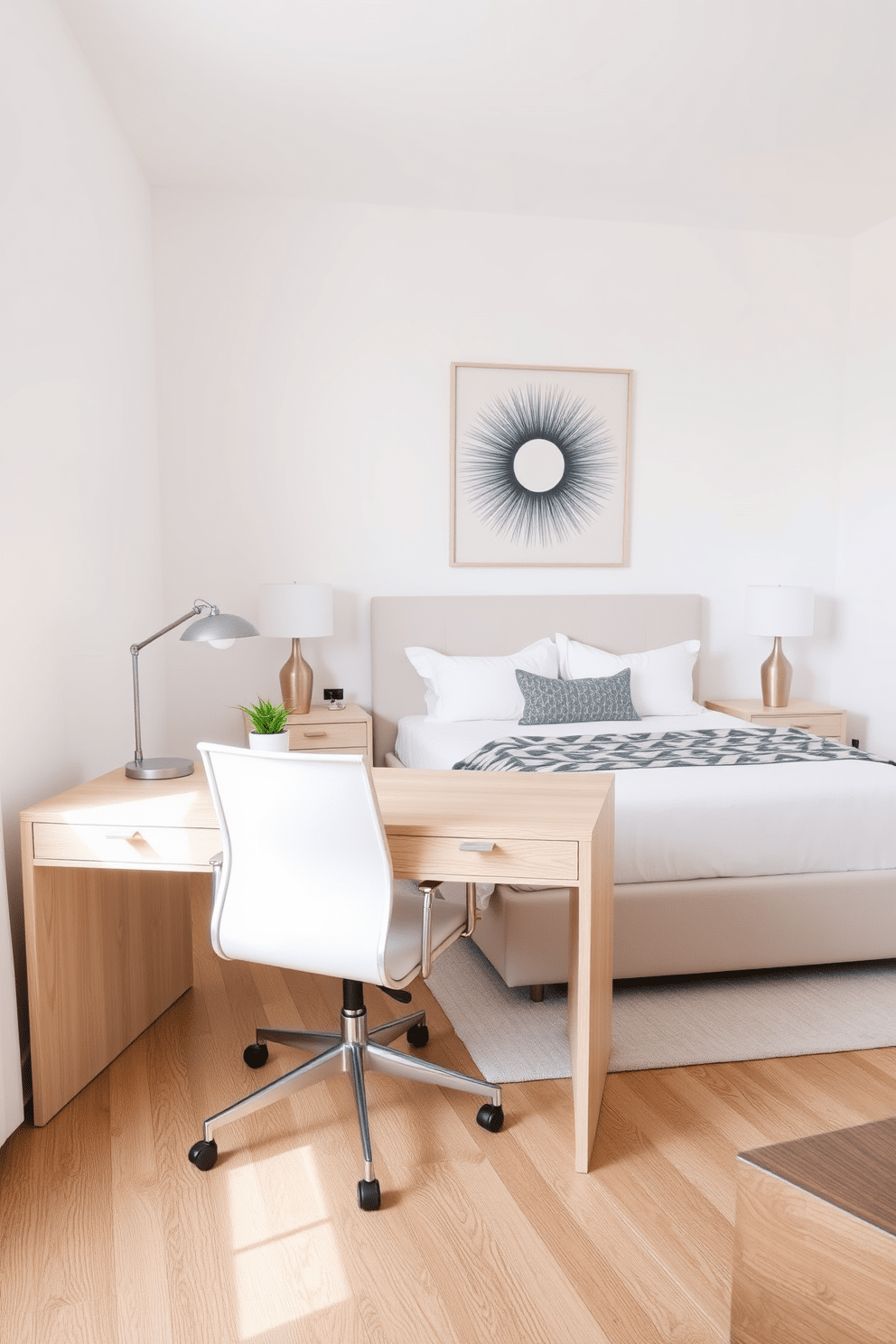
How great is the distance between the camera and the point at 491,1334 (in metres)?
1.60

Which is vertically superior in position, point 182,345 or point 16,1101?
point 182,345

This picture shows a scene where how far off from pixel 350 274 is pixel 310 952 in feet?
11.3

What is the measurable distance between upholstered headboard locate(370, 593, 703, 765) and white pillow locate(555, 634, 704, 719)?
17cm

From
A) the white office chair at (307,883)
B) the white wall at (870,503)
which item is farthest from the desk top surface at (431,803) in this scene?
the white wall at (870,503)

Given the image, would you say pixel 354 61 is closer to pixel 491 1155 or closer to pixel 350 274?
pixel 350 274

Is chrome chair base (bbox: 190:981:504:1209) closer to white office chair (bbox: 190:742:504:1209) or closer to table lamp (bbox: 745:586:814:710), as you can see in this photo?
white office chair (bbox: 190:742:504:1209)

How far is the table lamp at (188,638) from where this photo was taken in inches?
93.5

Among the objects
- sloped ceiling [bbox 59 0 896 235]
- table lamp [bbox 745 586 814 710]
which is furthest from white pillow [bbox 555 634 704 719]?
sloped ceiling [bbox 59 0 896 235]

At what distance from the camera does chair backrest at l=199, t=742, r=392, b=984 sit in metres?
1.85

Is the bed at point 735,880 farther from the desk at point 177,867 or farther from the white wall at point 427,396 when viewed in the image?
the white wall at point 427,396

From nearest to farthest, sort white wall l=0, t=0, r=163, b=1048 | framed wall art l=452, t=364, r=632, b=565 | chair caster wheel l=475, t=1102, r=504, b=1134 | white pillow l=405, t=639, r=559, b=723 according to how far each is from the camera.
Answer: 1. chair caster wheel l=475, t=1102, r=504, b=1134
2. white wall l=0, t=0, r=163, b=1048
3. white pillow l=405, t=639, r=559, b=723
4. framed wall art l=452, t=364, r=632, b=565

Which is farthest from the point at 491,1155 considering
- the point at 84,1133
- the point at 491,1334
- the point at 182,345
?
the point at 182,345

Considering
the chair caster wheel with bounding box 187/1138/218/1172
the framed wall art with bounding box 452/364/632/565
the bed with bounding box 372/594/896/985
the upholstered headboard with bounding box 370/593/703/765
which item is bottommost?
the chair caster wheel with bounding box 187/1138/218/1172

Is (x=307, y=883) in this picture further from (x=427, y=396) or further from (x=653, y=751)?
(x=427, y=396)
